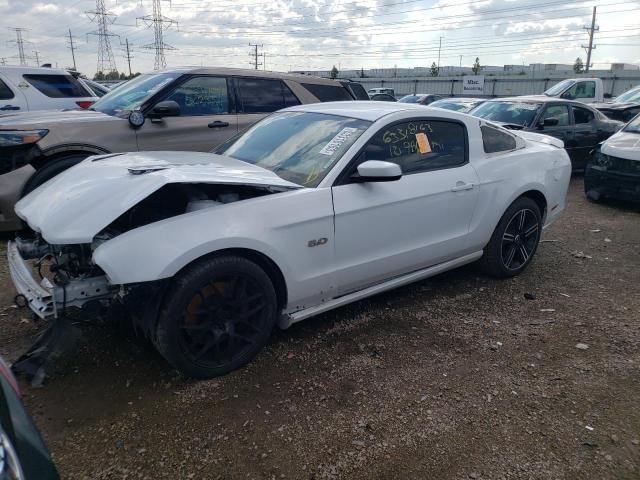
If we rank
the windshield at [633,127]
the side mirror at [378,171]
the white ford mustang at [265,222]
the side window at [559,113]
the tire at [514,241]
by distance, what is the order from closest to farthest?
the white ford mustang at [265,222]
the side mirror at [378,171]
the tire at [514,241]
the windshield at [633,127]
the side window at [559,113]

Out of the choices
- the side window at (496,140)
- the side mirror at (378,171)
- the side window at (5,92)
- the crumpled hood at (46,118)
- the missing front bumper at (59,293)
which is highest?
the side window at (5,92)

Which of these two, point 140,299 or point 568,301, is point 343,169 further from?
point 568,301

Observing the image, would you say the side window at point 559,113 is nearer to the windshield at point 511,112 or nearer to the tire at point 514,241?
the windshield at point 511,112

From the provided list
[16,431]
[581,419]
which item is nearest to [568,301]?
[581,419]

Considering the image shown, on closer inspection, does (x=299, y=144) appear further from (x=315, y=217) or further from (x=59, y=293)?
(x=59, y=293)

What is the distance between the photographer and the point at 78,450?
2.37 m

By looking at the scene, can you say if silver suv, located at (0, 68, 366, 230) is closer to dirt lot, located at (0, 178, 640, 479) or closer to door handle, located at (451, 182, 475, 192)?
dirt lot, located at (0, 178, 640, 479)

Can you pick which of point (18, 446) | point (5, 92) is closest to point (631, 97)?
point (5, 92)

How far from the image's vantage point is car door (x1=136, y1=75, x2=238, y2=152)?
17.9 feet

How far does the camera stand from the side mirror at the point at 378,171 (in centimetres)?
307

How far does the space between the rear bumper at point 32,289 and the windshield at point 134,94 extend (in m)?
3.08

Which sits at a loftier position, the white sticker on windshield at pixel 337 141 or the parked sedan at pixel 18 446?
the white sticker on windshield at pixel 337 141

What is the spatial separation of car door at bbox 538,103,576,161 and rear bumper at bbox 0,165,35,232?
25.3ft

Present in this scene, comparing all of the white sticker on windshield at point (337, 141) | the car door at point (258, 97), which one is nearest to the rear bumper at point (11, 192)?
the car door at point (258, 97)
